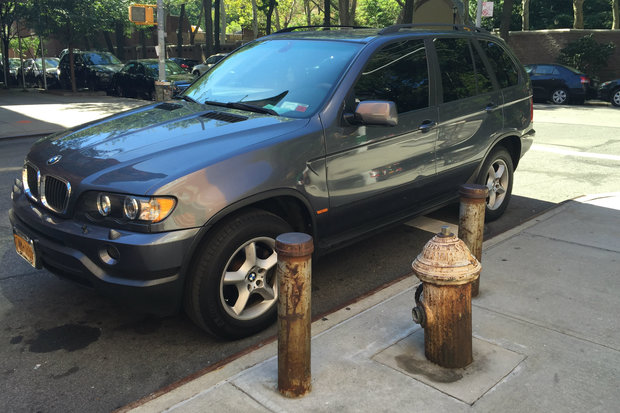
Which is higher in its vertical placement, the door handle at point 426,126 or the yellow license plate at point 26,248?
the door handle at point 426,126

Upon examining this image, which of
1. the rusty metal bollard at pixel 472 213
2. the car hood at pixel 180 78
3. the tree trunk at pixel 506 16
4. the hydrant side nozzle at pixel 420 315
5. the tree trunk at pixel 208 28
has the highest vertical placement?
the tree trunk at pixel 208 28

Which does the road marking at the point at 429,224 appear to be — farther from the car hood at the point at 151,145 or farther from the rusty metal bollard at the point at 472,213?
the car hood at the point at 151,145

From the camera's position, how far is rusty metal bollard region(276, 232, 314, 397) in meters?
2.64

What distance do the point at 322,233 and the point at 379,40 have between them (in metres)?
1.57

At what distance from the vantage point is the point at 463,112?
505 cm

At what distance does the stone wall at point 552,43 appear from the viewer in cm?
2538

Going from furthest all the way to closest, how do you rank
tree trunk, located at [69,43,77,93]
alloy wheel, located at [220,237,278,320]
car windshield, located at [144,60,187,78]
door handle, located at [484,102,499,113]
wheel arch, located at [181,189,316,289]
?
tree trunk, located at [69,43,77,93]
car windshield, located at [144,60,187,78]
door handle, located at [484,102,499,113]
alloy wheel, located at [220,237,278,320]
wheel arch, located at [181,189,316,289]

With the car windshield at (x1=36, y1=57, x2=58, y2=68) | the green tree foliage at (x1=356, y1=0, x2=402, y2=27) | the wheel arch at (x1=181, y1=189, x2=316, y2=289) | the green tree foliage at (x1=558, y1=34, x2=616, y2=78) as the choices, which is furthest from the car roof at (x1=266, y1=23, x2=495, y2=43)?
the green tree foliage at (x1=356, y1=0, x2=402, y2=27)

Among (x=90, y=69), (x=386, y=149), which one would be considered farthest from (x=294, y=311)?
(x=90, y=69)

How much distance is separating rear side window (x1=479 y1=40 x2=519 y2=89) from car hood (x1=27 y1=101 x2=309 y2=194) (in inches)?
107

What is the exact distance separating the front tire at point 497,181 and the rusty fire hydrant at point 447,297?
2.74 metres

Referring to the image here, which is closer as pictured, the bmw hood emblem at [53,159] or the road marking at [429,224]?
the bmw hood emblem at [53,159]

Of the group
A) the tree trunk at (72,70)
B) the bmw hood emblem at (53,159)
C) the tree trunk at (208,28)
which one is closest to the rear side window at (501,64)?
the bmw hood emblem at (53,159)

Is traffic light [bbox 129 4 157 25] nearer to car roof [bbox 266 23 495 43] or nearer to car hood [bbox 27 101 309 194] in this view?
car roof [bbox 266 23 495 43]
